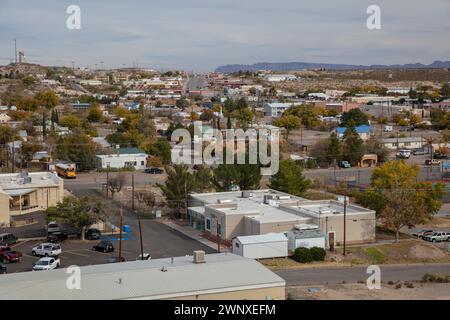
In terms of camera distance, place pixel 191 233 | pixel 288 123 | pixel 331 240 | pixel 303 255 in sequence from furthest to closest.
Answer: pixel 288 123
pixel 191 233
pixel 331 240
pixel 303 255

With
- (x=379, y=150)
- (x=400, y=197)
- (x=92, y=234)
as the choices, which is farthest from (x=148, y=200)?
(x=379, y=150)

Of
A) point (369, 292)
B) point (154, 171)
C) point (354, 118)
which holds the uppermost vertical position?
point (354, 118)

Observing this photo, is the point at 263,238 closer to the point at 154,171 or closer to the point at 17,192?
the point at 17,192

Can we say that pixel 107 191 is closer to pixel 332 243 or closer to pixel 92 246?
pixel 92 246

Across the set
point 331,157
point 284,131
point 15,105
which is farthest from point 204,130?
point 15,105

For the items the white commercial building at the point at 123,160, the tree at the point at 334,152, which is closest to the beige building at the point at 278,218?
the white commercial building at the point at 123,160

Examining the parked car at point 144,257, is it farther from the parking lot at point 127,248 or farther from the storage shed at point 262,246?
the storage shed at point 262,246

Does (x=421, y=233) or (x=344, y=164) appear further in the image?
(x=344, y=164)
